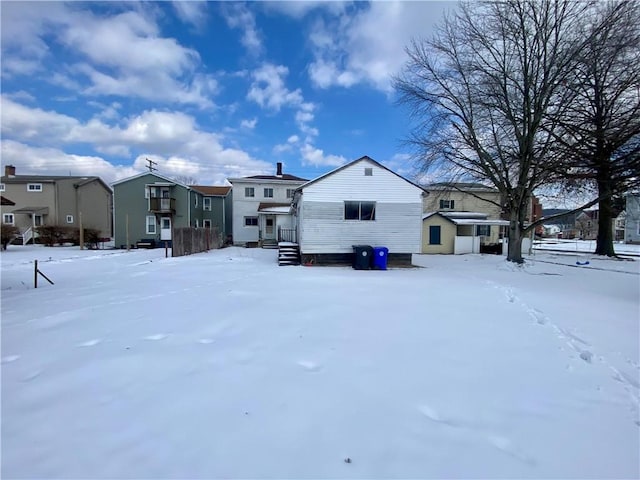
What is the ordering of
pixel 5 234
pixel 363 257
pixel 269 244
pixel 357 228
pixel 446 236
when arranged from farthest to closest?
pixel 269 244, pixel 446 236, pixel 5 234, pixel 357 228, pixel 363 257

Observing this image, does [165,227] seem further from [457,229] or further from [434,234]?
[457,229]

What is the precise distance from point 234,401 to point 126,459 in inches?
36.9

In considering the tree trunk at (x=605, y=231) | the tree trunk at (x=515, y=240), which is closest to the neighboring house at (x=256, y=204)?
the tree trunk at (x=515, y=240)

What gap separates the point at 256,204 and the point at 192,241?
10043 millimetres

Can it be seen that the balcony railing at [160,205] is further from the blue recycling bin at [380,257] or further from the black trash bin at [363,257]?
the blue recycling bin at [380,257]

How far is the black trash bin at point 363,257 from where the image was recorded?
14085mm

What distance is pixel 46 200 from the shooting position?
94.5 ft

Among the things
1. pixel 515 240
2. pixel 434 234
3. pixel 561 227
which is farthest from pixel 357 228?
pixel 561 227

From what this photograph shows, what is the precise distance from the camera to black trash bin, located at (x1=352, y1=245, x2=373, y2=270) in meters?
14.1

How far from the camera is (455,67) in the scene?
16.0 metres

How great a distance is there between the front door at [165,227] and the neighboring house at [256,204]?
5395mm

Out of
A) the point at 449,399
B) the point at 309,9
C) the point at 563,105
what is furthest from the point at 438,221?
the point at 449,399

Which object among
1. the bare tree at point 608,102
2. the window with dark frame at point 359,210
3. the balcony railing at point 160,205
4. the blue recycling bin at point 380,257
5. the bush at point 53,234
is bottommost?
the blue recycling bin at point 380,257

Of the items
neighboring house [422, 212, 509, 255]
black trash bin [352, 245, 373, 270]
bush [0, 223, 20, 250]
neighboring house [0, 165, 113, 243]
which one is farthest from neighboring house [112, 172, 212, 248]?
neighboring house [422, 212, 509, 255]
